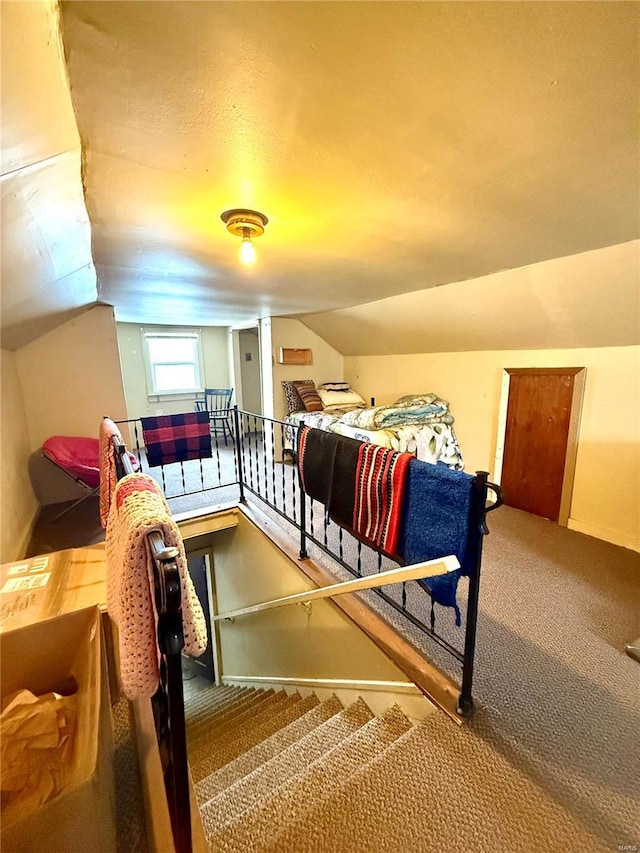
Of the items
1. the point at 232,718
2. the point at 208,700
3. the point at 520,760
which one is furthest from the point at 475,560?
the point at 208,700

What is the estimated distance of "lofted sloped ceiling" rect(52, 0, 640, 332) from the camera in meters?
0.66

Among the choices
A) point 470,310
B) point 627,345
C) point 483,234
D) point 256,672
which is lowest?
point 256,672

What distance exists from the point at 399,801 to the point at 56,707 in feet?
3.43

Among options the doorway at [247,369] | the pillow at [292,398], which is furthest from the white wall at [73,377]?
the doorway at [247,369]

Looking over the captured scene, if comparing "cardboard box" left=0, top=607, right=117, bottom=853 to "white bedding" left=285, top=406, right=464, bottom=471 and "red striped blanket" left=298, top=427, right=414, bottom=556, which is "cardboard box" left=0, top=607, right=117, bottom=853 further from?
"white bedding" left=285, top=406, right=464, bottom=471

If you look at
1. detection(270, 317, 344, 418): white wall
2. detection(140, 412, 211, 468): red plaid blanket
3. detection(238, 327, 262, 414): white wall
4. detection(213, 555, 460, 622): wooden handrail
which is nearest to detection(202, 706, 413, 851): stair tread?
detection(213, 555, 460, 622): wooden handrail

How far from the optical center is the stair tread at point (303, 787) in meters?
0.98

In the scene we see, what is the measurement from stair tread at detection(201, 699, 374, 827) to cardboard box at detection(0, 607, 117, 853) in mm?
395

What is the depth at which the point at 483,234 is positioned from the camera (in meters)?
1.71

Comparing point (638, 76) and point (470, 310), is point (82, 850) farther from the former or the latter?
point (470, 310)

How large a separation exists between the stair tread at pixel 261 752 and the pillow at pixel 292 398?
121 inches

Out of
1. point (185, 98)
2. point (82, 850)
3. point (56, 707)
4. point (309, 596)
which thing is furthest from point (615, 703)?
point (185, 98)

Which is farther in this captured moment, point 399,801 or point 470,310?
point 470,310

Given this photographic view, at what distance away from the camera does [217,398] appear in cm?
611
